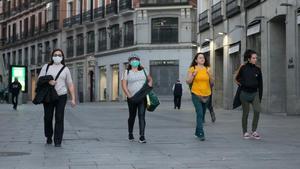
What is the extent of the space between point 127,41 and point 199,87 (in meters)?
40.2

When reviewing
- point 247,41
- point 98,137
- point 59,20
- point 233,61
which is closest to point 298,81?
point 247,41

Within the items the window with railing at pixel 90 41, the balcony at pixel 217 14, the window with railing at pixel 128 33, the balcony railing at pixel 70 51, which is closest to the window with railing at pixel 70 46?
the balcony railing at pixel 70 51

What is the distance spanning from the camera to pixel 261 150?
10000mm

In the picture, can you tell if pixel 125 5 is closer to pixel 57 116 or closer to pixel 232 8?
pixel 232 8

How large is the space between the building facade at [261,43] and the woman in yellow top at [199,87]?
1030 centimetres

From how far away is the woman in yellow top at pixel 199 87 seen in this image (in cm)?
1177

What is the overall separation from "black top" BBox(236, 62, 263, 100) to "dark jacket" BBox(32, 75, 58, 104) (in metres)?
3.96

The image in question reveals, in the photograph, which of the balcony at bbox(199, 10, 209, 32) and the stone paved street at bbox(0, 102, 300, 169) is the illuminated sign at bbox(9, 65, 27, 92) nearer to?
the balcony at bbox(199, 10, 209, 32)

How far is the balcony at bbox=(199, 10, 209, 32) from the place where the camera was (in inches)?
1399

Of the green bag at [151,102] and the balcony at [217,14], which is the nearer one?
the green bag at [151,102]

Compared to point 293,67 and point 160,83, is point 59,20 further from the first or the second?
point 293,67

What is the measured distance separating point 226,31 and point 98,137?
19356 millimetres

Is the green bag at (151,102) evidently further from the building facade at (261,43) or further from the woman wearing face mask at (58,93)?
the building facade at (261,43)

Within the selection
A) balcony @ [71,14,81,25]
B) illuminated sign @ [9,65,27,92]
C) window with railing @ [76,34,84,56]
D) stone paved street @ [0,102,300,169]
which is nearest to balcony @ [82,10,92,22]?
balcony @ [71,14,81,25]
